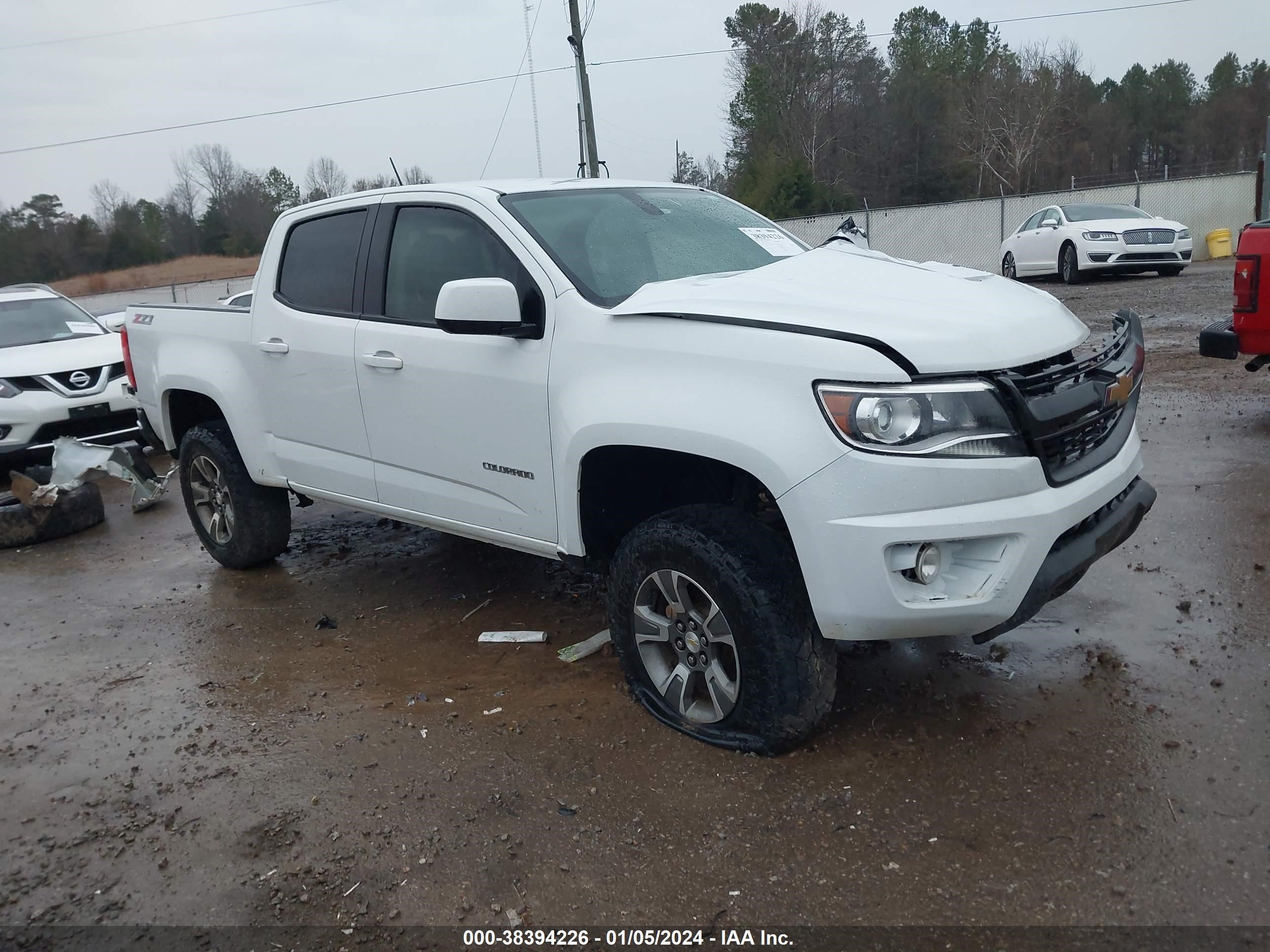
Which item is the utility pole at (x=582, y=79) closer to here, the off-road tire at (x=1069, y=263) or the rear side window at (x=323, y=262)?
the off-road tire at (x=1069, y=263)

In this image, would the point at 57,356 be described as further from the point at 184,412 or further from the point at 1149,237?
the point at 1149,237

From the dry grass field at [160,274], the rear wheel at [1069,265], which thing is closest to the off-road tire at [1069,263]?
the rear wheel at [1069,265]

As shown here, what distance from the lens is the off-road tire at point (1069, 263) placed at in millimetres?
17172

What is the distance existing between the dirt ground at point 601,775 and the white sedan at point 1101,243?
518 inches

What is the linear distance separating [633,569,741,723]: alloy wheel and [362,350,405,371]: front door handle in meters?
1.54

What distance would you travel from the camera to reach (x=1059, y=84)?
55.2 m

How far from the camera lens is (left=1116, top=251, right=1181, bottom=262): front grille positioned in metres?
16.8

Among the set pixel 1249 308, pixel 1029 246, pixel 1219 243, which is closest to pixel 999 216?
pixel 1219 243

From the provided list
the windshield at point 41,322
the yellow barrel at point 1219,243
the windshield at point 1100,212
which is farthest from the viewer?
the yellow barrel at point 1219,243

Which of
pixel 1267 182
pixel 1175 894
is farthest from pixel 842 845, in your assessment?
pixel 1267 182

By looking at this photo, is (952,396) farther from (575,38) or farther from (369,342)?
(575,38)

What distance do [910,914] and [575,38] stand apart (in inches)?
999

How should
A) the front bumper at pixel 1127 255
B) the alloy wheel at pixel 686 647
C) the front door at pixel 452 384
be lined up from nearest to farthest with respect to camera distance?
the alloy wheel at pixel 686 647
the front door at pixel 452 384
the front bumper at pixel 1127 255

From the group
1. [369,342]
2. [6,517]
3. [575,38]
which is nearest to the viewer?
[369,342]
